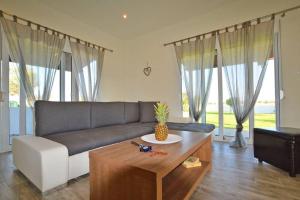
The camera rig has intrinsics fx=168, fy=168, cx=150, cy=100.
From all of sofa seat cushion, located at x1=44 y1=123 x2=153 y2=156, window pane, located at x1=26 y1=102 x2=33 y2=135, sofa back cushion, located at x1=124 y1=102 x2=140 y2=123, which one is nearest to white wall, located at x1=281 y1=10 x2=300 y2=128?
sofa seat cushion, located at x1=44 y1=123 x2=153 y2=156

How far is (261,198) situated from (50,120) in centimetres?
246

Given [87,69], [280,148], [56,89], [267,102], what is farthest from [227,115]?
[56,89]

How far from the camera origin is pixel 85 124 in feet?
8.51

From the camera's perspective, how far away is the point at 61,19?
3361mm

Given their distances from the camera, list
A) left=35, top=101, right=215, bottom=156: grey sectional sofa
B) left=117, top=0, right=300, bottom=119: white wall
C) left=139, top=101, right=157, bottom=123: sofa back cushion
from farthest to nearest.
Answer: left=139, top=101, right=157, bottom=123: sofa back cushion, left=117, top=0, right=300, bottom=119: white wall, left=35, top=101, right=215, bottom=156: grey sectional sofa

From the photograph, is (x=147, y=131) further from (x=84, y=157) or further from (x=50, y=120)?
(x=50, y=120)

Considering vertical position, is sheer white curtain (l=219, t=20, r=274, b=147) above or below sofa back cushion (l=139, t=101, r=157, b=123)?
above

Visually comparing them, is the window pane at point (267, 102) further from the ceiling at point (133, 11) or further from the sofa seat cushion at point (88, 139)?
the sofa seat cushion at point (88, 139)

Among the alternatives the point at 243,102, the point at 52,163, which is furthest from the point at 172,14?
the point at 52,163

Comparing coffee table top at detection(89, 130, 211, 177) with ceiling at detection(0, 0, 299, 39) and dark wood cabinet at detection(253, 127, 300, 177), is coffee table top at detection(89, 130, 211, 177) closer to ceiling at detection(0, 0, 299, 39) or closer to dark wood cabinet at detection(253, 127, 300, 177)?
dark wood cabinet at detection(253, 127, 300, 177)

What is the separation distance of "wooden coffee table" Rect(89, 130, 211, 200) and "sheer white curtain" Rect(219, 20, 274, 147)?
A: 5.88 ft

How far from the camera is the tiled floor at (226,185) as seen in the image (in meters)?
1.48

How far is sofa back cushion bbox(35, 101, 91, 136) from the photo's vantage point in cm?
214

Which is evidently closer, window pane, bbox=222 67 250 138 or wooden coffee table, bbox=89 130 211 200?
wooden coffee table, bbox=89 130 211 200
